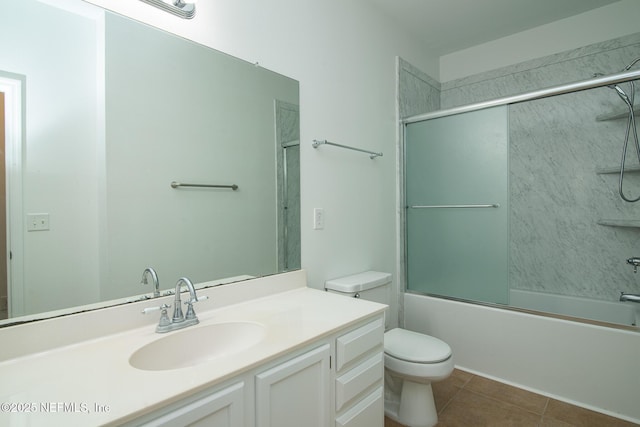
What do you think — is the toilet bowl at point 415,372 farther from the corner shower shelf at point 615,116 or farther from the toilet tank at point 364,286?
the corner shower shelf at point 615,116

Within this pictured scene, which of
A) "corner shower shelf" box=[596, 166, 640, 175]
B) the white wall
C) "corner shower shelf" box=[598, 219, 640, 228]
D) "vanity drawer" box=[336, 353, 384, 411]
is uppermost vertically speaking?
the white wall

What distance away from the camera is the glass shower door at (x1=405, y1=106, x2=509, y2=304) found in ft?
7.21

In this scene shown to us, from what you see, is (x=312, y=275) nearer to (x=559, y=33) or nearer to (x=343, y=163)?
(x=343, y=163)

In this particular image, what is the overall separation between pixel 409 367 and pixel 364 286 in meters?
0.49

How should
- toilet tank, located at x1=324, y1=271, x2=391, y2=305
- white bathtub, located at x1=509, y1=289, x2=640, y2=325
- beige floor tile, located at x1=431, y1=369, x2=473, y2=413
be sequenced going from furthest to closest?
white bathtub, located at x1=509, y1=289, x2=640, y2=325 < beige floor tile, located at x1=431, y1=369, x2=473, y2=413 < toilet tank, located at x1=324, y1=271, x2=391, y2=305

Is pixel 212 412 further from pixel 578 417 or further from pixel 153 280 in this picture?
pixel 578 417

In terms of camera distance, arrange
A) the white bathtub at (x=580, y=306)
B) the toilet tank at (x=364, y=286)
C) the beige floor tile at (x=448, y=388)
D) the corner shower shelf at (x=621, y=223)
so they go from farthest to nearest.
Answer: the white bathtub at (x=580, y=306)
the corner shower shelf at (x=621, y=223)
the beige floor tile at (x=448, y=388)
the toilet tank at (x=364, y=286)

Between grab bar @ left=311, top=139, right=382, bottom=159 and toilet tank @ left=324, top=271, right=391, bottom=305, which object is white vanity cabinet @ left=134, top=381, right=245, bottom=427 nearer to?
toilet tank @ left=324, top=271, right=391, bottom=305

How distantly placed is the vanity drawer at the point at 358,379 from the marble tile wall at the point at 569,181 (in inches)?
81.0

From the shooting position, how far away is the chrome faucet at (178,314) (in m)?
1.10

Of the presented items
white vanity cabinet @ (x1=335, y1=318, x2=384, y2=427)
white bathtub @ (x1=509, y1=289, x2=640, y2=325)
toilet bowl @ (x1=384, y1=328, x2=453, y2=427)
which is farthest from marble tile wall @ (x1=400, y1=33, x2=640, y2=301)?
white vanity cabinet @ (x1=335, y1=318, x2=384, y2=427)

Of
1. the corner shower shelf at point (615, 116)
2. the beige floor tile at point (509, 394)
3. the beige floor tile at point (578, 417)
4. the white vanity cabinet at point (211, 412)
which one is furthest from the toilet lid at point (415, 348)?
the corner shower shelf at point (615, 116)

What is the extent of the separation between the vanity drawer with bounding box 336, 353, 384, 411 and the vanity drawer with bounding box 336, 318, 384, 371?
5 centimetres

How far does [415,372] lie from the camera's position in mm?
1616
